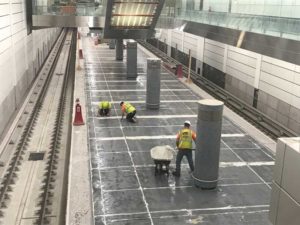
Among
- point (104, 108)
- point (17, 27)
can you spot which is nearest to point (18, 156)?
point (104, 108)

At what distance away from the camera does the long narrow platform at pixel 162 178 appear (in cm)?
974

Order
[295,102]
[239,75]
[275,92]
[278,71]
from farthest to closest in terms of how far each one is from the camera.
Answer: [239,75], [275,92], [278,71], [295,102]

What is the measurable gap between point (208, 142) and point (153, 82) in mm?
8498

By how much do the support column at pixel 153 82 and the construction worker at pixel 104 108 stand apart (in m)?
2.17

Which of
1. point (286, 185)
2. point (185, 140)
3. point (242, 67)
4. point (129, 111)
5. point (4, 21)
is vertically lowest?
point (129, 111)

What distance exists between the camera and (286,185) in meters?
5.51

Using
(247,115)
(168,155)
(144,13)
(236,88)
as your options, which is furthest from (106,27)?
(168,155)

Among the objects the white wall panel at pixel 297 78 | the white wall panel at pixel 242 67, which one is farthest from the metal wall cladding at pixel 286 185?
the white wall panel at pixel 242 67

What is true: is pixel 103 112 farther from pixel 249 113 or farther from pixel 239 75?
pixel 239 75

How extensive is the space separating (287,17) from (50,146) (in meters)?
10.5

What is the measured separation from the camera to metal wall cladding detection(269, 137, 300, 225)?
525 cm

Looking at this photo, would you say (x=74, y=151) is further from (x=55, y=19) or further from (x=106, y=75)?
(x=55, y=19)

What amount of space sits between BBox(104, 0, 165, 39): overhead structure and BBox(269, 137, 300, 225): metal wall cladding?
67.4ft

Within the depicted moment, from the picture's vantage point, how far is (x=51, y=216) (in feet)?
35.1
